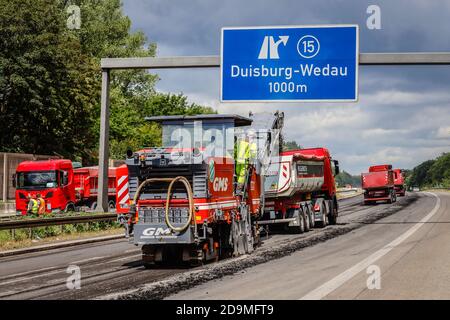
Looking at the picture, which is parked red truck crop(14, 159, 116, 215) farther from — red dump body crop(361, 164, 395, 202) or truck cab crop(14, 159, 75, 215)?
red dump body crop(361, 164, 395, 202)

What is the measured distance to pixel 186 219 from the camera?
1348 centimetres

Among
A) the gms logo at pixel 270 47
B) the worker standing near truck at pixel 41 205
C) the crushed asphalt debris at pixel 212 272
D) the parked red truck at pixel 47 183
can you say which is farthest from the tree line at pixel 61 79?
the crushed asphalt debris at pixel 212 272

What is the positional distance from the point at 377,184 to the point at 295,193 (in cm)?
2806

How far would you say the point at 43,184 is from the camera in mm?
32312

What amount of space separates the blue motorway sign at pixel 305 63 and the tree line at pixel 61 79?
29157mm

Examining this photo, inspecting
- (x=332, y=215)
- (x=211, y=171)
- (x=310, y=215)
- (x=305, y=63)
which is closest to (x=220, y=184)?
(x=211, y=171)

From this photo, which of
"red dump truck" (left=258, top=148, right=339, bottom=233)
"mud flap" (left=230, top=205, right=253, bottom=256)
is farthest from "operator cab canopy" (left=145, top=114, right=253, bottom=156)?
"red dump truck" (left=258, top=148, right=339, bottom=233)

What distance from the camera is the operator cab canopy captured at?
14859 millimetres

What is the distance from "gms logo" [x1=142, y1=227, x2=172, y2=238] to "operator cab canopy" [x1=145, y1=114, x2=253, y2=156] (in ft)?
7.15

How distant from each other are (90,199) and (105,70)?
15.9 metres

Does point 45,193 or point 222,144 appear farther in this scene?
point 45,193

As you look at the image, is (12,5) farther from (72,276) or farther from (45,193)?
(72,276)

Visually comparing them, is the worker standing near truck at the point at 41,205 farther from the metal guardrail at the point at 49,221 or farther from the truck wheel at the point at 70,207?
the metal guardrail at the point at 49,221
